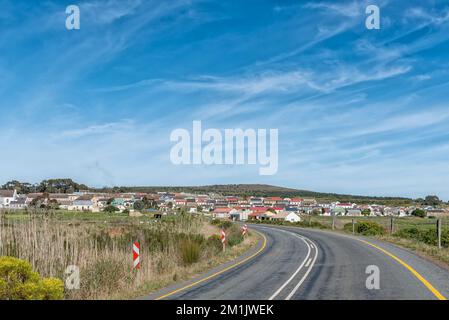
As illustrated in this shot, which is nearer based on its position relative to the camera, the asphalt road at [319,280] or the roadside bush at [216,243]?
the asphalt road at [319,280]

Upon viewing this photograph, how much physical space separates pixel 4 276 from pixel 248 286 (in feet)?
22.3

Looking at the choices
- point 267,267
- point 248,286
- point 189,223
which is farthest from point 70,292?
point 189,223

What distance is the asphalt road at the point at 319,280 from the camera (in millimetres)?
11648

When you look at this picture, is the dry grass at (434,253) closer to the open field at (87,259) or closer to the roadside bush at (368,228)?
the open field at (87,259)

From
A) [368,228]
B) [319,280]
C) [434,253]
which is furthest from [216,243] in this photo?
[368,228]

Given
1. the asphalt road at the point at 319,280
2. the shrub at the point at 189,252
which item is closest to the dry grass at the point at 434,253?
the asphalt road at the point at 319,280

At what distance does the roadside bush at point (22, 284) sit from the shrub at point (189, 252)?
912 cm

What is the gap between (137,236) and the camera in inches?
913

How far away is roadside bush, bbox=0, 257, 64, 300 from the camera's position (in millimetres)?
10062

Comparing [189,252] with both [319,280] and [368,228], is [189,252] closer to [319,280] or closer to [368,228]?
[319,280]

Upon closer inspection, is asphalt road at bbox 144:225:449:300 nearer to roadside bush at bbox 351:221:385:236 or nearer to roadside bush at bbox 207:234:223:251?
roadside bush at bbox 207:234:223:251

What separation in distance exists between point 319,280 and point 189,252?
7.32 metres

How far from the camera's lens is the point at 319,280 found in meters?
14.1
